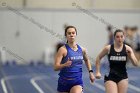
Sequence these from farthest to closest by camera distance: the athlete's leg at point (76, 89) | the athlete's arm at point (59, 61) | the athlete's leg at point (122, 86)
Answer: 1. the athlete's leg at point (122, 86)
2. the athlete's leg at point (76, 89)
3. the athlete's arm at point (59, 61)

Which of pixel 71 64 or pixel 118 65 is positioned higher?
pixel 71 64

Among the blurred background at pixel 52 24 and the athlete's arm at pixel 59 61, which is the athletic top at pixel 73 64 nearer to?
the athlete's arm at pixel 59 61

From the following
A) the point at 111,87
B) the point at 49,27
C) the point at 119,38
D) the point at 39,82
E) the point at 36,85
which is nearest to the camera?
the point at 111,87

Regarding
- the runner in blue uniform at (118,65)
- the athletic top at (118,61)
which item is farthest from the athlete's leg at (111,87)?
the athletic top at (118,61)

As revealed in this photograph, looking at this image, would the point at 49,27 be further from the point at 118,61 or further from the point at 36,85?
the point at 118,61

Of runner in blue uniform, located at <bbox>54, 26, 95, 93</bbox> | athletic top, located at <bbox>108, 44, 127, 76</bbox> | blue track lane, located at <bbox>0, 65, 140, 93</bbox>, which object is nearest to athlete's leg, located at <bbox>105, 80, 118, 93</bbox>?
athletic top, located at <bbox>108, 44, 127, 76</bbox>

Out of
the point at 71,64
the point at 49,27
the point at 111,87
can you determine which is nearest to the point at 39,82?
the point at 111,87

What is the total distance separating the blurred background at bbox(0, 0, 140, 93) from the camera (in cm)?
2255

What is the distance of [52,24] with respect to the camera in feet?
75.3

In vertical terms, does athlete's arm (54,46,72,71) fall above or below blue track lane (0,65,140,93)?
above

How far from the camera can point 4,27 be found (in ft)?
74.5

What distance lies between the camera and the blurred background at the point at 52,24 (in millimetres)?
22547

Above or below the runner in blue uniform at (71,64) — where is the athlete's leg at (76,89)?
below

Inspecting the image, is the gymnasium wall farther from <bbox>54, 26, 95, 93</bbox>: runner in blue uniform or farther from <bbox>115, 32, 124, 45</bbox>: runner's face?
<bbox>54, 26, 95, 93</bbox>: runner in blue uniform
